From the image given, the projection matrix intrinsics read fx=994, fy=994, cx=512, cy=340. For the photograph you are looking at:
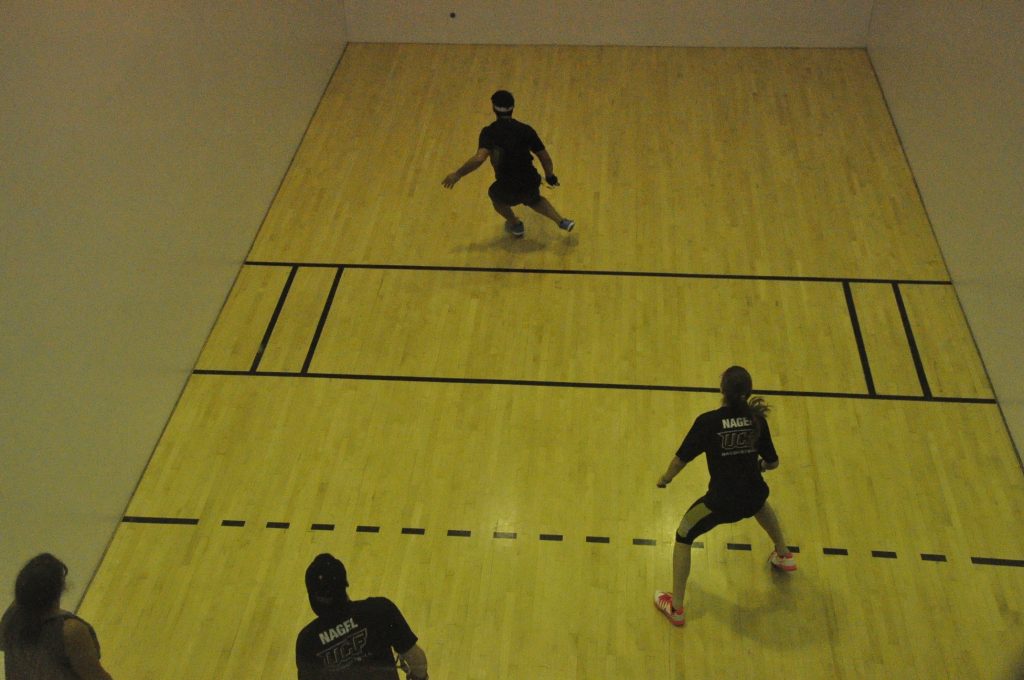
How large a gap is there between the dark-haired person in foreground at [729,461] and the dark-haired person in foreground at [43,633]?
2.37 meters

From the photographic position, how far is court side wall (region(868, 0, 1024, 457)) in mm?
5648

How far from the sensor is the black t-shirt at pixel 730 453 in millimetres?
4055

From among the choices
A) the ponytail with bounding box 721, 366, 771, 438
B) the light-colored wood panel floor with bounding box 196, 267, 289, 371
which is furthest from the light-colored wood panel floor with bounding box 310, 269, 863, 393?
the ponytail with bounding box 721, 366, 771, 438

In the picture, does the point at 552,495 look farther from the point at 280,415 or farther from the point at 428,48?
the point at 428,48

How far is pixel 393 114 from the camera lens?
8.75 metres

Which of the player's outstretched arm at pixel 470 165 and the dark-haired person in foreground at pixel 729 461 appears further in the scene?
the player's outstretched arm at pixel 470 165

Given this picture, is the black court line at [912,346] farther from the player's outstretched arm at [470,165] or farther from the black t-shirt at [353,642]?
the black t-shirt at [353,642]

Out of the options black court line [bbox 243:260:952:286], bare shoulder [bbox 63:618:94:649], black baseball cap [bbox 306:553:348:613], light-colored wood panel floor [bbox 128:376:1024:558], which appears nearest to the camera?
black baseball cap [bbox 306:553:348:613]

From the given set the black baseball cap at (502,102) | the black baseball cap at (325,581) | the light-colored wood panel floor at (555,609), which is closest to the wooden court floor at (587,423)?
the light-colored wood panel floor at (555,609)

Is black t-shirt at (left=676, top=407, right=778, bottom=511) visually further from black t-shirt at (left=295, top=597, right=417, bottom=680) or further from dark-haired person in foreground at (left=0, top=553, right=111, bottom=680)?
dark-haired person in foreground at (left=0, top=553, right=111, bottom=680)

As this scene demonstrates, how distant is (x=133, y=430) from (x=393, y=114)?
4265mm

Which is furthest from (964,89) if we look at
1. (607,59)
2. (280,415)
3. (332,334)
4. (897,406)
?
(280,415)

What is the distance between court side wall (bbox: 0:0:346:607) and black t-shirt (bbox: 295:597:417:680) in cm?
192

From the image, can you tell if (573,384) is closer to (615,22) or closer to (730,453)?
(730,453)
